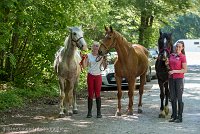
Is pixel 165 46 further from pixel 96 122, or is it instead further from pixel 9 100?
pixel 9 100

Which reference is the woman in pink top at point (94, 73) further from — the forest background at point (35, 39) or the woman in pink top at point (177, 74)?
the forest background at point (35, 39)

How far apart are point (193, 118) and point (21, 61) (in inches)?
327

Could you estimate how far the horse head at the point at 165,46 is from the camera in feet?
32.6

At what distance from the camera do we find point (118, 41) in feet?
34.9

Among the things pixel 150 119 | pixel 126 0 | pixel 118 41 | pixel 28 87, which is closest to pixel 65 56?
pixel 118 41

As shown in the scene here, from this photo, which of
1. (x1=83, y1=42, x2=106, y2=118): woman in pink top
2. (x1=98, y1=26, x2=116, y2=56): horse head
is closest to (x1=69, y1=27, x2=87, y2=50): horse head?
(x1=83, y1=42, x2=106, y2=118): woman in pink top

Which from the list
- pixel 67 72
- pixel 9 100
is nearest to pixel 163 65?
pixel 67 72

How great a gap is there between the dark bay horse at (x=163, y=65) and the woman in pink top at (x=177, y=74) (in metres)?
0.41

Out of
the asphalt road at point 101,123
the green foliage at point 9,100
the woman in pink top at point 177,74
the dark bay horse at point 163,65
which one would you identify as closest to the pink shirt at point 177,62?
the woman in pink top at point 177,74

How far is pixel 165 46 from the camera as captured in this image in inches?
391

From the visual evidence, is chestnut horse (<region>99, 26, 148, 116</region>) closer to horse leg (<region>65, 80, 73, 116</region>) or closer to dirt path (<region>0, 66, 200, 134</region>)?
dirt path (<region>0, 66, 200, 134</region>)

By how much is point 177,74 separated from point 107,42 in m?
2.03

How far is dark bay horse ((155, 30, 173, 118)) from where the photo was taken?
392 inches

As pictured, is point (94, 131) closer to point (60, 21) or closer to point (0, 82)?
point (60, 21)
